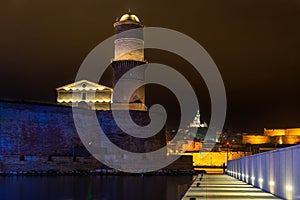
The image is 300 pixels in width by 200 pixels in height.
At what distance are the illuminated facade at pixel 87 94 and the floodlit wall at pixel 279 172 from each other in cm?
3183

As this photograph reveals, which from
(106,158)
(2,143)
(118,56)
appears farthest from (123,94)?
(2,143)

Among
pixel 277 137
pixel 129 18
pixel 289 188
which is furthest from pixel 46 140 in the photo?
pixel 277 137

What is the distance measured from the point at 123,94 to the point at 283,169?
29.7m

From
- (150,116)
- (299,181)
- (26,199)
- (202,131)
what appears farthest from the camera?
(202,131)

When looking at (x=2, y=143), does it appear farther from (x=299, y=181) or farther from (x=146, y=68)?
(x=299, y=181)

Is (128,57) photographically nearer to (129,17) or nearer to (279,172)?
(129,17)

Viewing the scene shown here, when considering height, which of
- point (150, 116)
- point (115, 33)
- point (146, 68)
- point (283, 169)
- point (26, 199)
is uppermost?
point (115, 33)

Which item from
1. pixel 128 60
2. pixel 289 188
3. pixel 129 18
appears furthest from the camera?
pixel 129 18

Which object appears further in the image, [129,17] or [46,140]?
[129,17]

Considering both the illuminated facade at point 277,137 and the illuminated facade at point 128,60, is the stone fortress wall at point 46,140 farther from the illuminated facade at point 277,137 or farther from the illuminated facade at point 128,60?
the illuminated facade at point 277,137

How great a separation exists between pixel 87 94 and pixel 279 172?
1453 inches

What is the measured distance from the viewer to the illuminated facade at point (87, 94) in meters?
46.2

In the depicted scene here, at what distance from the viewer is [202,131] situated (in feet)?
311

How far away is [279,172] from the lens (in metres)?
10.5
